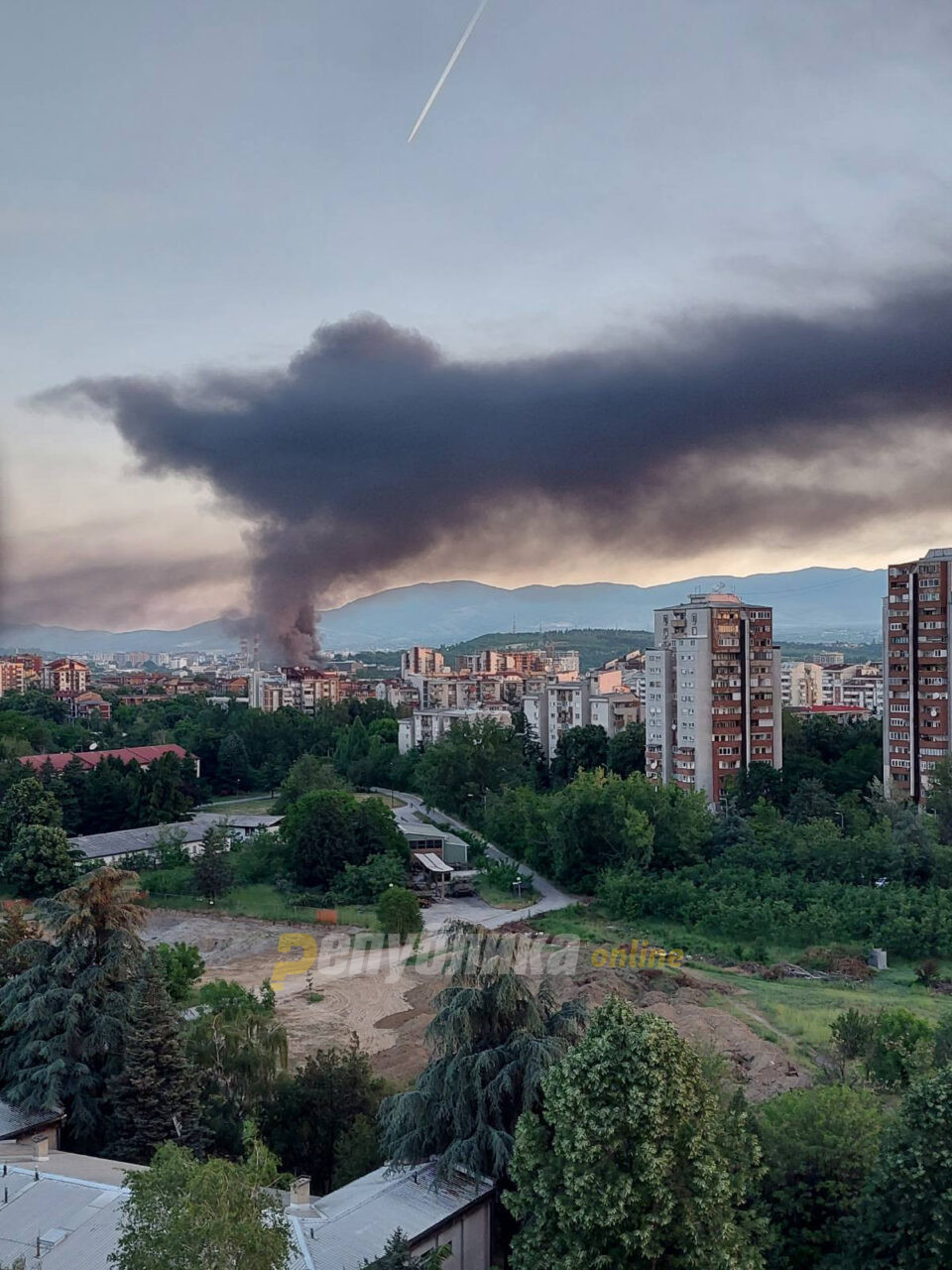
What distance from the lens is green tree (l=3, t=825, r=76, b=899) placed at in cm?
2397

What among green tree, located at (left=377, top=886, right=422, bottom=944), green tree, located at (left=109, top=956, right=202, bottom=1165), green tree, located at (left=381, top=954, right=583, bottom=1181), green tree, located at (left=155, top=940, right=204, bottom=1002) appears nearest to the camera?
green tree, located at (left=381, top=954, right=583, bottom=1181)

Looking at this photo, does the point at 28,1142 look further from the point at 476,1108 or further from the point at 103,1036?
the point at 476,1108

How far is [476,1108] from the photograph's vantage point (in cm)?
872

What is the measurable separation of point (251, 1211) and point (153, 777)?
87.1ft

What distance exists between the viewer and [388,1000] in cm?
1695

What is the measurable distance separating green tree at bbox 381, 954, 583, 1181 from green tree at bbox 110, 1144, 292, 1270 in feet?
8.34

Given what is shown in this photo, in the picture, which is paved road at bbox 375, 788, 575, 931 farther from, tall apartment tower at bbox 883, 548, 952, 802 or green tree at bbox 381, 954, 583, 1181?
green tree at bbox 381, 954, 583, 1181

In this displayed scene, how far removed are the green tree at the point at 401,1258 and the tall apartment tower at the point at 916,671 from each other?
70.7 feet

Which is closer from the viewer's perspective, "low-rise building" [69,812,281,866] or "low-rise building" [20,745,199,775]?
"low-rise building" [69,812,281,866]

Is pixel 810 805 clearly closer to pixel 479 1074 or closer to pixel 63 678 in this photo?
pixel 479 1074

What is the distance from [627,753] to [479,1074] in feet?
79.3

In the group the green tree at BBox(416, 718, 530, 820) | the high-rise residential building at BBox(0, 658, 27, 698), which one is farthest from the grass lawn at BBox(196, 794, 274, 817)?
the high-rise residential building at BBox(0, 658, 27, 698)

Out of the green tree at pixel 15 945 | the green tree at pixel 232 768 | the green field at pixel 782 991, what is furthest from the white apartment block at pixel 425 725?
the green tree at pixel 15 945

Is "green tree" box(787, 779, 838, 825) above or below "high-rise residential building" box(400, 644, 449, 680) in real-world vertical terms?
below
